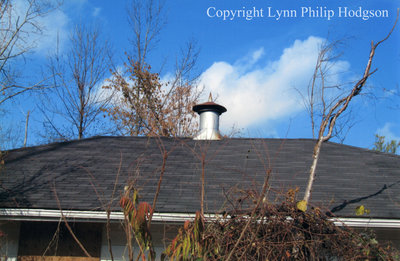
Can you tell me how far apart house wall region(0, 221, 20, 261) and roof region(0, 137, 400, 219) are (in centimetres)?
53

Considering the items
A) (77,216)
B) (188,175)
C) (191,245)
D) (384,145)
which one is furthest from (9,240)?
(384,145)

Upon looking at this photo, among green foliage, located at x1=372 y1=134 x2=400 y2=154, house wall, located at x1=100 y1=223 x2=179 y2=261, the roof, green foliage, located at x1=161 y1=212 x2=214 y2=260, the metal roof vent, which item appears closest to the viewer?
green foliage, located at x1=161 y1=212 x2=214 y2=260

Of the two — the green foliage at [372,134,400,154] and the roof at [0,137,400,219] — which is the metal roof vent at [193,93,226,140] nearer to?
the roof at [0,137,400,219]

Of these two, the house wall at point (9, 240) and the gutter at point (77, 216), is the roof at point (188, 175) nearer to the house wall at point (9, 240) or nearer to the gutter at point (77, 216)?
the gutter at point (77, 216)

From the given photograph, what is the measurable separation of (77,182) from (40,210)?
1.17m

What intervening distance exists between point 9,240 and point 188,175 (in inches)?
133

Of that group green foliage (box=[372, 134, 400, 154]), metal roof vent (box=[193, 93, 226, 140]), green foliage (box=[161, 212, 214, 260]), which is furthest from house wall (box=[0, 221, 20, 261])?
green foliage (box=[372, 134, 400, 154])

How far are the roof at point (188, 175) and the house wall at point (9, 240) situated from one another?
0.53 metres

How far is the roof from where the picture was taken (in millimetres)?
6477

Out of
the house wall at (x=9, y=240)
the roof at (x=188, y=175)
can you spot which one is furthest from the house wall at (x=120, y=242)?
the house wall at (x=9, y=240)

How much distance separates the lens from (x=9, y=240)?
685 centimetres

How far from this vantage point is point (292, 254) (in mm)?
4141

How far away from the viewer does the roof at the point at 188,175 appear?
6477 mm

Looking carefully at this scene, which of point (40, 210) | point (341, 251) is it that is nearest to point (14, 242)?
point (40, 210)
